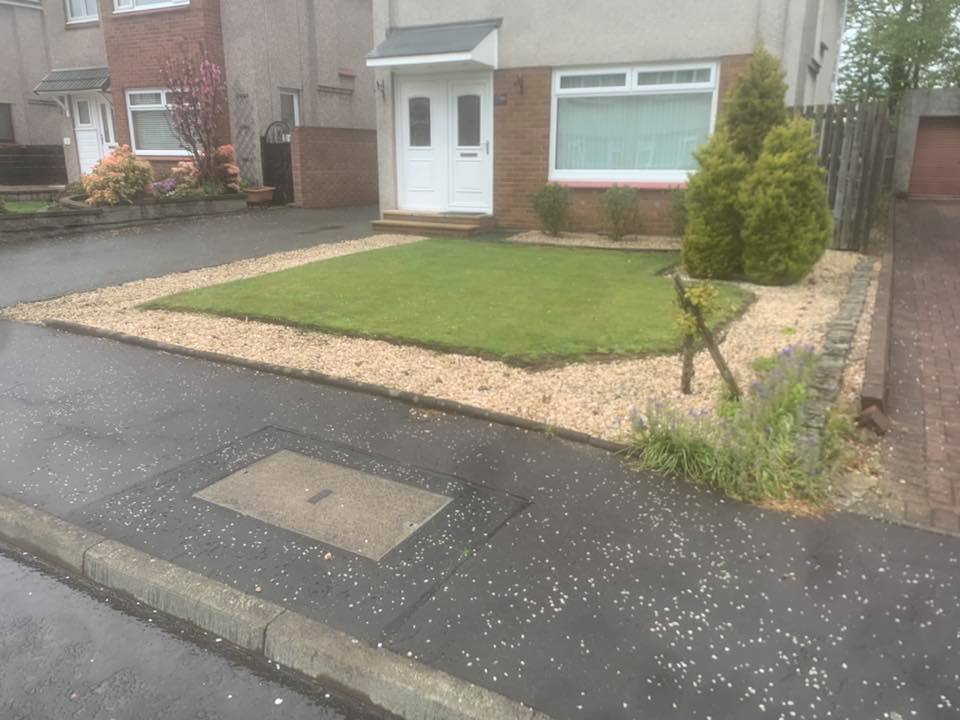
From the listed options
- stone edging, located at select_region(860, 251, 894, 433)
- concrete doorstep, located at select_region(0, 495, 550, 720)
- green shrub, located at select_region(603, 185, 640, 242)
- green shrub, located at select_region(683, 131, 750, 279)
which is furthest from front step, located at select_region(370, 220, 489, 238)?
concrete doorstep, located at select_region(0, 495, 550, 720)

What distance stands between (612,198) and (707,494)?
8770 mm

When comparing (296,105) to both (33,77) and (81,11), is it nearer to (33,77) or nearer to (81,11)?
(81,11)

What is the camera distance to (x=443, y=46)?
12.3 meters

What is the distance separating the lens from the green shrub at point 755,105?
27.6 ft

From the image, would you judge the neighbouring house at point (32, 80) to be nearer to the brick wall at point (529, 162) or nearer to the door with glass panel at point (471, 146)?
the door with glass panel at point (471, 146)

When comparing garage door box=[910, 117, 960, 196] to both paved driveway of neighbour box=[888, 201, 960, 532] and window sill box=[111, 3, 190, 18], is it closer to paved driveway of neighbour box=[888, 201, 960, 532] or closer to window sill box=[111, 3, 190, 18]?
paved driveway of neighbour box=[888, 201, 960, 532]

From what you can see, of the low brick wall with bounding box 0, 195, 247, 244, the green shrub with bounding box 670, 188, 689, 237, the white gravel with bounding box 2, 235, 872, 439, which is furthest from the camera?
the low brick wall with bounding box 0, 195, 247, 244

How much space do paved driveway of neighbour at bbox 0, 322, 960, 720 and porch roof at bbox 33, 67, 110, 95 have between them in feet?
62.7

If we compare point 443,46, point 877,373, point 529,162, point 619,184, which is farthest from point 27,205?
point 877,373

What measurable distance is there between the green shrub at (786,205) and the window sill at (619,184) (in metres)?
3.53

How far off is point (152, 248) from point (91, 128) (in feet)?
41.1

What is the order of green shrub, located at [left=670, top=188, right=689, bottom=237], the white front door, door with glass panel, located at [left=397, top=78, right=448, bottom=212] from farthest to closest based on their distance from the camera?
the white front door → door with glass panel, located at [left=397, top=78, right=448, bottom=212] → green shrub, located at [left=670, top=188, right=689, bottom=237]

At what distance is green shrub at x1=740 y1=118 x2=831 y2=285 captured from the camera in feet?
26.2

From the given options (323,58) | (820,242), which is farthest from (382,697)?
(323,58)
